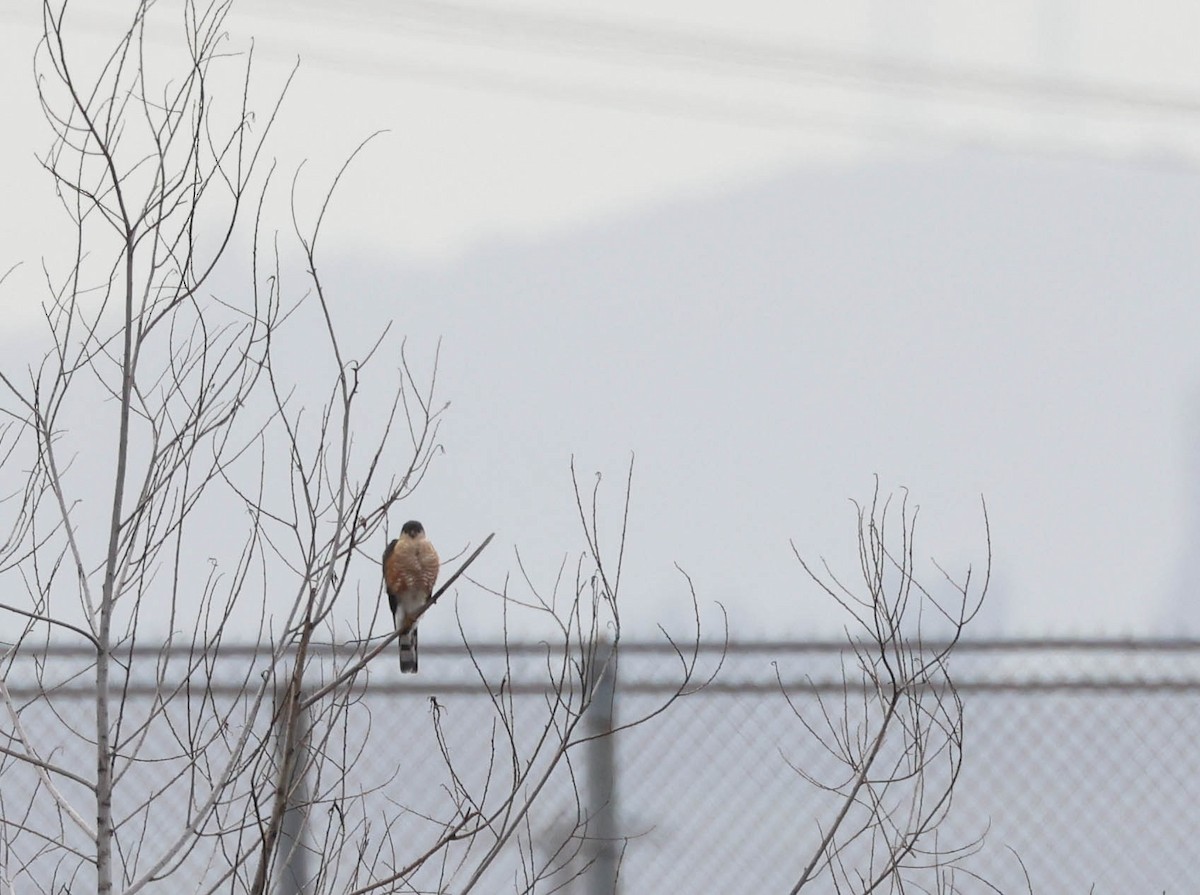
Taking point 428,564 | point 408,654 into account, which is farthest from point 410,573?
point 408,654

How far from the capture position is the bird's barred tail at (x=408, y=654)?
3061 mm

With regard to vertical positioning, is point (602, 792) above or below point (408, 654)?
below

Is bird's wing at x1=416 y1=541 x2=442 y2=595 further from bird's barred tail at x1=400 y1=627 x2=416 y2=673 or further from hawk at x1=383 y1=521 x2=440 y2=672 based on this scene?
bird's barred tail at x1=400 y1=627 x2=416 y2=673

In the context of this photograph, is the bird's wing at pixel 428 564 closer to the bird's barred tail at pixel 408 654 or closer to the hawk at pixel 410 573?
the hawk at pixel 410 573

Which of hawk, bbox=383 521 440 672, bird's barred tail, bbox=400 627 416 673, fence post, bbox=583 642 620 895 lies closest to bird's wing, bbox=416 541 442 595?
hawk, bbox=383 521 440 672

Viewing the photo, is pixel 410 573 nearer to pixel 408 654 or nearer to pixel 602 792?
pixel 408 654

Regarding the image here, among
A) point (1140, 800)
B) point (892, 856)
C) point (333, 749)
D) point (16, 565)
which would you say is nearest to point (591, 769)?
point (333, 749)

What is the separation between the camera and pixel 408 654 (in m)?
3.08

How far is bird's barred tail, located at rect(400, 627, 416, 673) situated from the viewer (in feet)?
Result: 10.0

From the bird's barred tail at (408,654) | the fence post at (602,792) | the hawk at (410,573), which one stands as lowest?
the fence post at (602,792)

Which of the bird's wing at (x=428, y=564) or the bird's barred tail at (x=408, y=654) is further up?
the bird's wing at (x=428, y=564)

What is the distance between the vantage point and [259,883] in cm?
180

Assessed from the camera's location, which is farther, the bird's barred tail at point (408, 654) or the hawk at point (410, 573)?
the hawk at point (410, 573)

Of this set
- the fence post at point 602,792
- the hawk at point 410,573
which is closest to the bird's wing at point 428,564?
the hawk at point 410,573
